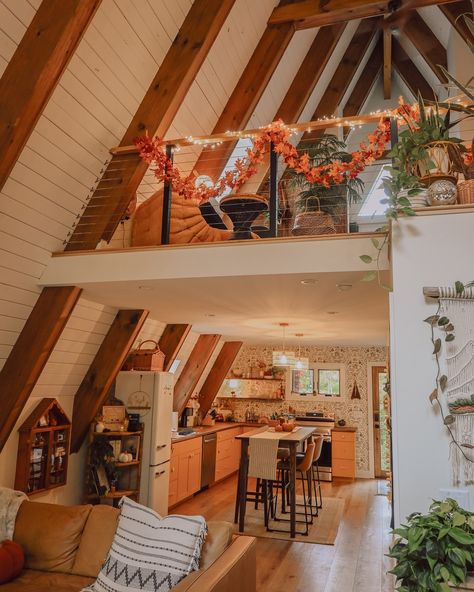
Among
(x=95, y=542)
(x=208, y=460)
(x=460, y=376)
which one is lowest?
(x=95, y=542)

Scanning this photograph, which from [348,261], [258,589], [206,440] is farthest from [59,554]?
[206,440]

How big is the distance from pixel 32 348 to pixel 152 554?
2017 millimetres

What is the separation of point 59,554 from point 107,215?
2443 mm

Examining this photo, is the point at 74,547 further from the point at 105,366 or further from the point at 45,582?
the point at 105,366

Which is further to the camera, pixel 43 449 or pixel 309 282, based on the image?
pixel 43 449

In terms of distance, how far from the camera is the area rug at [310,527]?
532cm

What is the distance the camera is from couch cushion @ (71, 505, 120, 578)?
3.04 metres

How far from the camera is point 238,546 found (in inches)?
111

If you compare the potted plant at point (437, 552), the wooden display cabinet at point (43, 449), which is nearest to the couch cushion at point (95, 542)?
the wooden display cabinet at point (43, 449)

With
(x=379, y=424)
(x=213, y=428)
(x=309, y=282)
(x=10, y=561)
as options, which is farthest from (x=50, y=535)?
(x=379, y=424)

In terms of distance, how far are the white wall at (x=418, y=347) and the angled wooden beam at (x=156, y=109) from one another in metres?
2.34

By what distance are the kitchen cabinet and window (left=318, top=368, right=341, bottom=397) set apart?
3.27m

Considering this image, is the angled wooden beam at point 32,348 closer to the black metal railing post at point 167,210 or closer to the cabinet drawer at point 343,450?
the black metal railing post at point 167,210

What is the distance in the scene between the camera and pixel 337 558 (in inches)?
185
